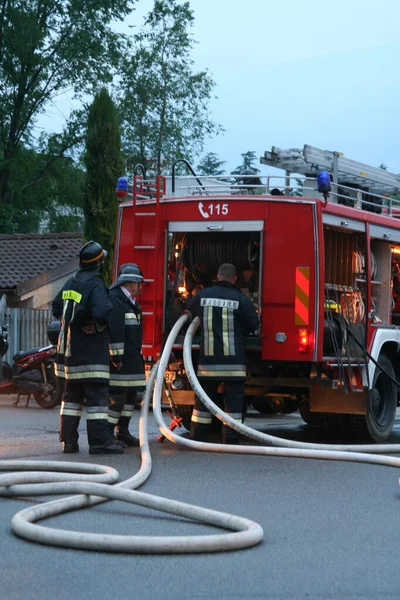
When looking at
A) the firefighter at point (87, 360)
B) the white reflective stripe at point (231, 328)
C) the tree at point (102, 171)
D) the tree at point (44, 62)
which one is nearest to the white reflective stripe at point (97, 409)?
the firefighter at point (87, 360)

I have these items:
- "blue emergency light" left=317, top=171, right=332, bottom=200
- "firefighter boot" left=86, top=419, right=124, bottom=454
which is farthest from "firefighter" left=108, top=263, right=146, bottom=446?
"blue emergency light" left=317, top=171, right=332, bottom=200

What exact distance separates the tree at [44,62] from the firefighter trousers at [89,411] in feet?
86.9

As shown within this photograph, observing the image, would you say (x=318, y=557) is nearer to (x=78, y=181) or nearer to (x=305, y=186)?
(x=305, y=186)

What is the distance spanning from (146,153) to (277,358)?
3458 cm

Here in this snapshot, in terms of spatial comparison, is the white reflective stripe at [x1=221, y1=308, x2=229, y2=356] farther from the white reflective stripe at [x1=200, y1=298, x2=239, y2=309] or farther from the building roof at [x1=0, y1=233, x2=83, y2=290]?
the building roof at [x1=0, y1=233, x2=83, y2=290]

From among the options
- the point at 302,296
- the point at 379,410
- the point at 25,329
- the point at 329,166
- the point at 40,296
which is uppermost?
the point at 329,166

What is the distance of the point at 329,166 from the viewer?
525 inches

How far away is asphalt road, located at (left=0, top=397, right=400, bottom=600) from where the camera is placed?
4867 mm

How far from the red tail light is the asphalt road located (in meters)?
1.27

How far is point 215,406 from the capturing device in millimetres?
10039

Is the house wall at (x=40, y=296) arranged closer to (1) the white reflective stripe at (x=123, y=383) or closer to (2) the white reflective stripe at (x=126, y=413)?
(2) the white reflective stripe at (x=126, y=413)

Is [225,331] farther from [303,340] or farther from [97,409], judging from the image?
[97,409]

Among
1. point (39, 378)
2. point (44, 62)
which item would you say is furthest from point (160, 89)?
point (39, 378)

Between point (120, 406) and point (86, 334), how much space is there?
3.07ft
